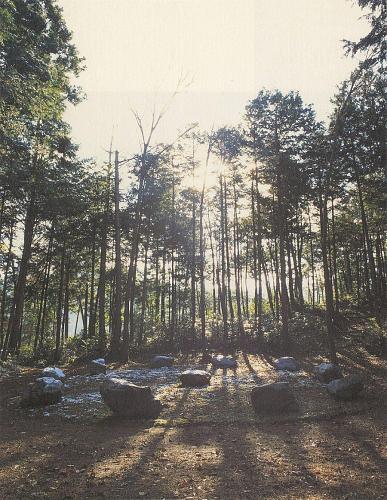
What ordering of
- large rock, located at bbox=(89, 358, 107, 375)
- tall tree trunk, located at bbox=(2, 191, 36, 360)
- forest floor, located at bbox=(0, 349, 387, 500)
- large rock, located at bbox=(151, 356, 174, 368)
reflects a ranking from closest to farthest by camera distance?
forest floor, located at bbox=(0, 349, 387, 500)
large rock, located at bbox=(89, 358, 107, 375)
large rock, located at bbox=(151, 356, 174, 368)
tall tree trunk, located at bbox=(2, 191, 36, 360)

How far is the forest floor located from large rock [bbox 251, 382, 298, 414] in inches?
12.1

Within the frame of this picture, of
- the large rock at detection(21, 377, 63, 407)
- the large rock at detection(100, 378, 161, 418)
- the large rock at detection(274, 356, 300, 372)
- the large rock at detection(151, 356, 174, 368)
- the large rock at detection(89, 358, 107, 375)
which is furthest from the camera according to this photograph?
the large rock at detection(151, 356, 174, 368)

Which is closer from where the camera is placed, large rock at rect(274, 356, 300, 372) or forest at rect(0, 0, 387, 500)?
forest at rect(0, 0, 387, 500)

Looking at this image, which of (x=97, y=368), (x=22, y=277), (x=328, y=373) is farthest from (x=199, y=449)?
(x=22, y=277)

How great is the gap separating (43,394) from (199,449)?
5.54m

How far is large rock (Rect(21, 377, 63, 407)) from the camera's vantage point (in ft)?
33.8

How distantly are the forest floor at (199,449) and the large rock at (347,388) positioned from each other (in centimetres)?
24

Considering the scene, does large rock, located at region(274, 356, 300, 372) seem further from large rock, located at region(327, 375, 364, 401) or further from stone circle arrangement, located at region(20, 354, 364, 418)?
large rock, located at region(327, 375, 364, 401)

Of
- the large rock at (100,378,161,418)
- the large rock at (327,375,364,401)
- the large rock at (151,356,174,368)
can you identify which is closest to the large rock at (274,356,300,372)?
the large rock at (327,375,364,401)

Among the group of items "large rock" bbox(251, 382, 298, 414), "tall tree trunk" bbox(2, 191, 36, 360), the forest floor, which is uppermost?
"tall tree trunk" bbox(2, 191, 36, 360)

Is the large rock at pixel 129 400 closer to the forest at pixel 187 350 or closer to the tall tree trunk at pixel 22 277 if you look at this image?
the forest at pixel 187 350

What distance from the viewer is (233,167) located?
2673 centimetres

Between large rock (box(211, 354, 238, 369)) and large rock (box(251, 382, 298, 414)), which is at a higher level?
large rock (box(211, 354, 238, 369))

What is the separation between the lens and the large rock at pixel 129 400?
932 cm
